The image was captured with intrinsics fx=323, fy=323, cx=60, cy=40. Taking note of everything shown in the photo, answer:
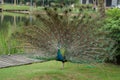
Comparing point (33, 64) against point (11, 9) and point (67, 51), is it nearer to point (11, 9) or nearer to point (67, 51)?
point (67, 51)

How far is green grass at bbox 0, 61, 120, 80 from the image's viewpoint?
7.09 metres

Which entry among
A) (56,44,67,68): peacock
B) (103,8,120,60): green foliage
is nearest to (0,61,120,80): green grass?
(56,44,67,68): peacock

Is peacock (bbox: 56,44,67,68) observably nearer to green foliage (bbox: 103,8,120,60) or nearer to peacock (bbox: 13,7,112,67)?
peacock (bbox: 13,7,112,67)

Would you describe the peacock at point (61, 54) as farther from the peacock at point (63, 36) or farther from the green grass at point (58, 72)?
the green grass at point (58, 72)

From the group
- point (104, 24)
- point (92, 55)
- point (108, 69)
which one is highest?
point (104, 24)

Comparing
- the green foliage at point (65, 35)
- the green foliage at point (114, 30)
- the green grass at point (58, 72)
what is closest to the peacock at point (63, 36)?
the green foliage at point (65, 35)

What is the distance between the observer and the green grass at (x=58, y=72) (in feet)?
23.3

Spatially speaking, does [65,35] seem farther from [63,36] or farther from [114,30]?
[114,30]

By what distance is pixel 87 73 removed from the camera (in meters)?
7.86

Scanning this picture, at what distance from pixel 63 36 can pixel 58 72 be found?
0.83 m

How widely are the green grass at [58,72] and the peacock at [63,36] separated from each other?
0.37 m

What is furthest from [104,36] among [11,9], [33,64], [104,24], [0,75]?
[11,9]

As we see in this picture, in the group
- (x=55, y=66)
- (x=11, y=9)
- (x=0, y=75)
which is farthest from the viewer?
(x=11, y=9)

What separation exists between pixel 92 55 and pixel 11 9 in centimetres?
4200
